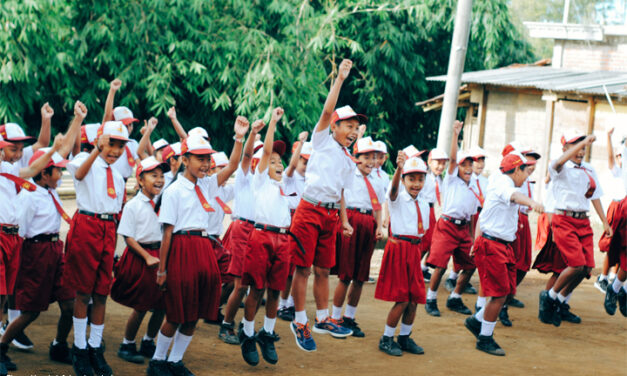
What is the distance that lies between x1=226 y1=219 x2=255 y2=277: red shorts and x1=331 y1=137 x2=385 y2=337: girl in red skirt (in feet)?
3.54

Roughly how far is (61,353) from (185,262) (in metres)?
1.42

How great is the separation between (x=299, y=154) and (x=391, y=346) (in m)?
2.15

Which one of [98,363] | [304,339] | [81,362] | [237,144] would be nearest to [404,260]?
[304,339]

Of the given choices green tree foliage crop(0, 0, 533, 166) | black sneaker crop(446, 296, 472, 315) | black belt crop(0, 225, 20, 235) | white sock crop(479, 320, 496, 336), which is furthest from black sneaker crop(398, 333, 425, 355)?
green tree foliage crop(0, 0, 533, 166)

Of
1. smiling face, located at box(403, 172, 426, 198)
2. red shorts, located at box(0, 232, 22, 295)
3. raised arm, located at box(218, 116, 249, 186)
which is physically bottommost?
red shorts, located at box(0, 232, 22, 295)

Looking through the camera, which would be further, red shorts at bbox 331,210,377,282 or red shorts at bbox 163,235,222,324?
red shorts at bbox 331,210,377,282

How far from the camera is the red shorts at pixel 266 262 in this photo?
6.47 m

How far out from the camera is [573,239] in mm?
8375

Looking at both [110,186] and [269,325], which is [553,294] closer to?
[269,325]

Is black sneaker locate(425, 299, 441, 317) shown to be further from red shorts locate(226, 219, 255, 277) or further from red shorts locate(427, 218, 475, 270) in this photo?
red shorts locate(226, 219, 255, 277)

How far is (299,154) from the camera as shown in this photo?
7793mm

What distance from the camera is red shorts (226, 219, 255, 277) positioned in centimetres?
721

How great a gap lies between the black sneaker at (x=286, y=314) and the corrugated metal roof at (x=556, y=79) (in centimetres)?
912

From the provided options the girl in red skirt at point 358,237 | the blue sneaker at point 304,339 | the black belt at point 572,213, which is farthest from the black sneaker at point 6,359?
the black belt at point 572,213
